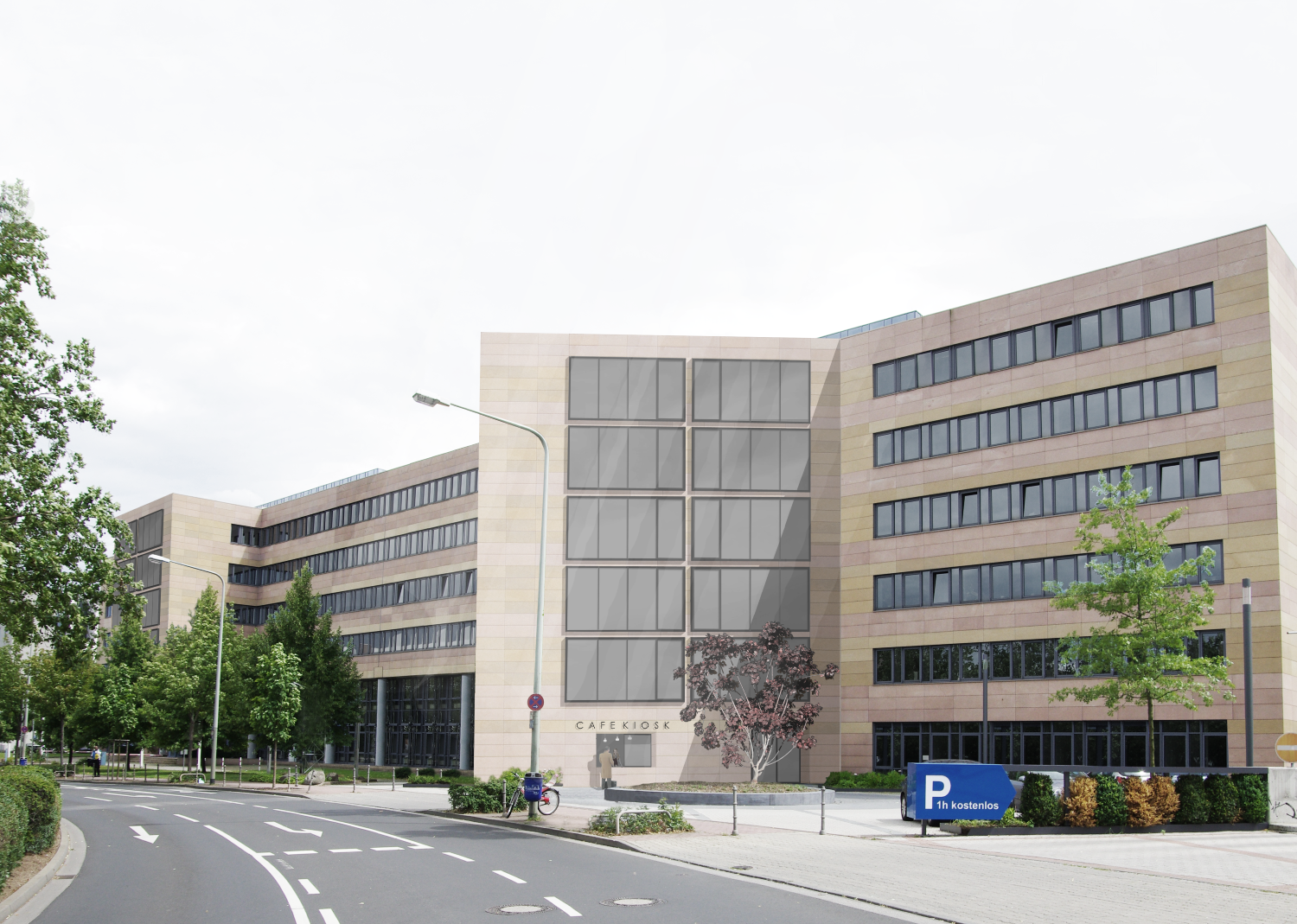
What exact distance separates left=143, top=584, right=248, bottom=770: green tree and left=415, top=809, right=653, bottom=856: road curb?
36.2m

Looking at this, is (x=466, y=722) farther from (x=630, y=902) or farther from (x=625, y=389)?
(x=630, y=902)

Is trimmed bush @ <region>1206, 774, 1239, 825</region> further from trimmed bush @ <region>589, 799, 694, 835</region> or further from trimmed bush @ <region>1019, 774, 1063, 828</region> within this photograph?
trimmed bush @ <region>589, 799, 694, 835</region>

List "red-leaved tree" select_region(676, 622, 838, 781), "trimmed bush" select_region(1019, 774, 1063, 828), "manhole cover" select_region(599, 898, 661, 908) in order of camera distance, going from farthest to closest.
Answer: "red-leaved tree" select_region(676, 622, 838, 781) → "trimmed bush" select_region(1019, 774, 1063, 828) → "manhole cover" select_region(599, 898, 661, 908)

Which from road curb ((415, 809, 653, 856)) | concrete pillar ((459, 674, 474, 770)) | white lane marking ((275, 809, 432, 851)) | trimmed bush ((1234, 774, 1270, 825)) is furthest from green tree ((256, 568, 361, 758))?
trimmed bush ((1234, 774, 1270, 825))

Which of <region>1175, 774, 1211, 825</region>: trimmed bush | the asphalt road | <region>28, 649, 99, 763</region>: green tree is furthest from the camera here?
<region>28, 649, 99, 763</region>: green tree

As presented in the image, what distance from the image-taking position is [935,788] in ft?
84.9

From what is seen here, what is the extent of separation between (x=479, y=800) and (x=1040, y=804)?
1392 centimetres

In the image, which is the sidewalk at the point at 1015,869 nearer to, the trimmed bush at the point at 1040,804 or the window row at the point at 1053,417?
the trimmed bush at the point at 1040,804

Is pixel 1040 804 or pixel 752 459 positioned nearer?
pixel 1040 804

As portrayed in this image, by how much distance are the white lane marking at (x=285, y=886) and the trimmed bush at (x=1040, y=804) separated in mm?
15713

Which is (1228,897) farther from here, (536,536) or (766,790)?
(536,536)

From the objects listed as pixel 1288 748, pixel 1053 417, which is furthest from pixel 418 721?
pixel 1288 748

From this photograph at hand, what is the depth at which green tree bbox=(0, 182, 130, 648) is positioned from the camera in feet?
80.7

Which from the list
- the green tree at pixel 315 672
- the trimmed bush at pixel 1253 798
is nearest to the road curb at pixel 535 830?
the trimmed bush at pixel 1253 798
